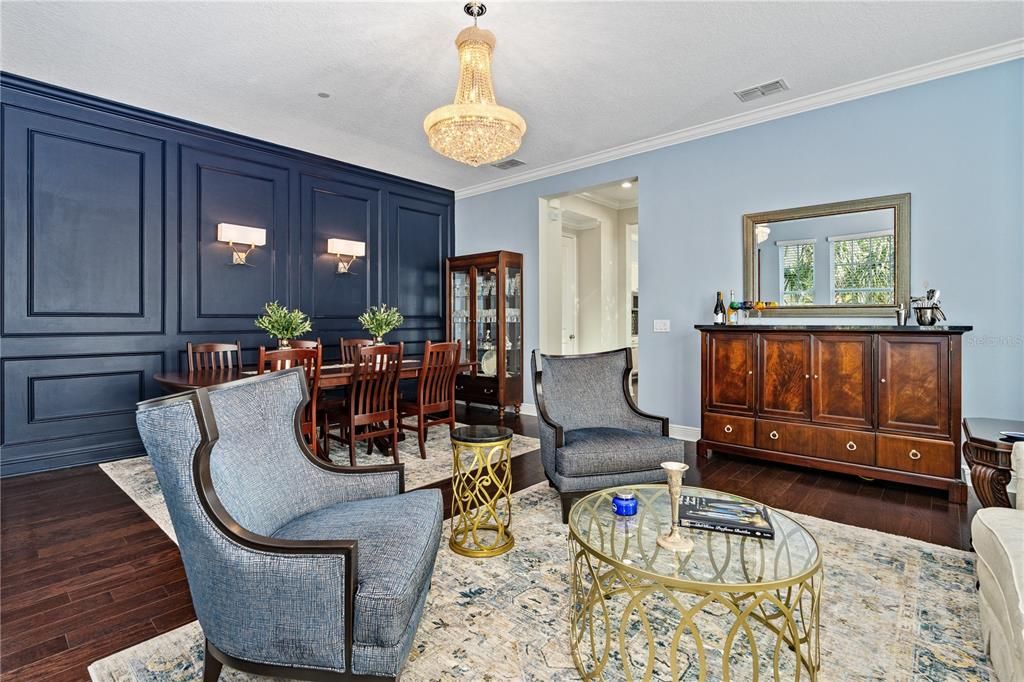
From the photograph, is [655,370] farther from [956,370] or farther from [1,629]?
[1,629]

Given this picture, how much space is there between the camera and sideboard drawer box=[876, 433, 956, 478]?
3.06 m

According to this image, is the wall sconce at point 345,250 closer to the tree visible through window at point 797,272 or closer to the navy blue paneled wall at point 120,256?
the navy blue paneled wall at point 120,256

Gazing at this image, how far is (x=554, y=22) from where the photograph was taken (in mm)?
2891

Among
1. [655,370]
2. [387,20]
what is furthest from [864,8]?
[655,370]

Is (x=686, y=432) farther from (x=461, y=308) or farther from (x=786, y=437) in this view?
(x=461, y=308)

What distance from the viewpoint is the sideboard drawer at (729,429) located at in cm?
381

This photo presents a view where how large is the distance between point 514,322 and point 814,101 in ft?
11.8

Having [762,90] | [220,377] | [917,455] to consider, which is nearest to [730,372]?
[917,455]

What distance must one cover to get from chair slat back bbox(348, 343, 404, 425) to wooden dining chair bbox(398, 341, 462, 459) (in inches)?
9.1

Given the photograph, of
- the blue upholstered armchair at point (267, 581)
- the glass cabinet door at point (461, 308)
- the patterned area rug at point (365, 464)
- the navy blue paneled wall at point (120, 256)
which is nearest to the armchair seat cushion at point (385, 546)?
the blue upholstered armchair at point (267, 581)

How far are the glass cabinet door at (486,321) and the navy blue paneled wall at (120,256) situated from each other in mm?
1737

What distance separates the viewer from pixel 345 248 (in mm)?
5379

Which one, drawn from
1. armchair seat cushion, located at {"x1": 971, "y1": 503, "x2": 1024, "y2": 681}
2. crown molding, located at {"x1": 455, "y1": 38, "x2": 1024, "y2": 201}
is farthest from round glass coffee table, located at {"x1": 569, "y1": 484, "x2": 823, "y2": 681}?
crown molding, located at {"x1": 455, "y1": 38, "x2": 1024, "y2": 201}

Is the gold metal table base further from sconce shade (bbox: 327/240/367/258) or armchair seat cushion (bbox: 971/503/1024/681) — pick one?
sconce shade (bbox: 327/240/367/258)
